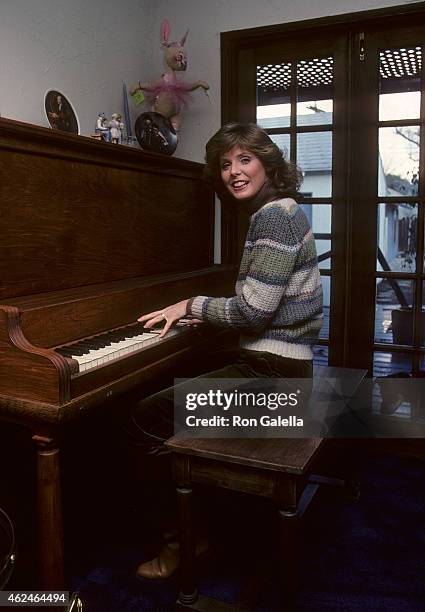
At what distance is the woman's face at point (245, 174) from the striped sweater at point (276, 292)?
14 centimetres

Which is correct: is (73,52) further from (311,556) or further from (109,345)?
(311,556)

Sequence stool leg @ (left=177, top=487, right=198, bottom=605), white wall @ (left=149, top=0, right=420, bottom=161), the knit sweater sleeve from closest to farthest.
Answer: stool leg @ (left=177, top=487, right=198, bottom=605) < the knit sweater sleeve < white wall @ (left=149, top=0, right=420, bottom=161)

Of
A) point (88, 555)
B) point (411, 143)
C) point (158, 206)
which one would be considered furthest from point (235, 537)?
point (411, 143)

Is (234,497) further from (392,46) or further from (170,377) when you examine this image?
(392,46)

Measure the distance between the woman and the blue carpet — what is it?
0.46 feet

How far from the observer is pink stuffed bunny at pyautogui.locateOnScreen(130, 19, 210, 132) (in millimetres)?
2967

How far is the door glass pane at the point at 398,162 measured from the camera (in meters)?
2.96

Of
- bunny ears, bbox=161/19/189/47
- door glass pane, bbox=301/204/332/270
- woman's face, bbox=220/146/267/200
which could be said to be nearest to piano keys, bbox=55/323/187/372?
woman's face, bbox=220/146/267/200

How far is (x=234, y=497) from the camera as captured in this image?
7.84 ft

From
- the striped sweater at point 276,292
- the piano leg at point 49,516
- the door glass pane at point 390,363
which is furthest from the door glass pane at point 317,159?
the piano leg at point 49,516

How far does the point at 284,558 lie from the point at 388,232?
2036mm

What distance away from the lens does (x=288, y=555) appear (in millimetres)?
1602

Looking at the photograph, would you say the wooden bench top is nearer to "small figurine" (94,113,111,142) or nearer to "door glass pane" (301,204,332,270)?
"small figurine" (94,113,111,142)

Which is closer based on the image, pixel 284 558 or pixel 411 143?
pixel 284 558
